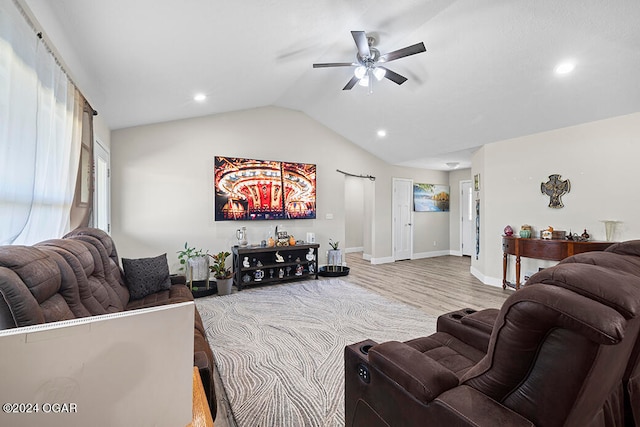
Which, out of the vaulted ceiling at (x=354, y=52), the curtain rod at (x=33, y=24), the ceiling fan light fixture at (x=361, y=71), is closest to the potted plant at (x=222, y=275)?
the vaulted ceiling at (x=354, y=52)

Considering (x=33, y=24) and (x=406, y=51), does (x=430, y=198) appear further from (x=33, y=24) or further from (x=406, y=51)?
(x=33, y=24)

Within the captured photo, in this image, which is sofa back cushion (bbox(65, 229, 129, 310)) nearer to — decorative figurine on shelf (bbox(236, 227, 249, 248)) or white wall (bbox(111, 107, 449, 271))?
white wall (bbox(111, 107, 449, 271))

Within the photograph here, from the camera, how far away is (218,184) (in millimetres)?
4797

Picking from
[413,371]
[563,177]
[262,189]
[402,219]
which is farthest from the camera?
[402,219]

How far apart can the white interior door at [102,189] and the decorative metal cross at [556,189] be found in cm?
606

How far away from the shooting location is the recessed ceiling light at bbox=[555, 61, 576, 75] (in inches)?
116

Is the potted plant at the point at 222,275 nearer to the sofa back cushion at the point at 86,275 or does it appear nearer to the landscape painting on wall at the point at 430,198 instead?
the sofa back cushion at the point at 86,275

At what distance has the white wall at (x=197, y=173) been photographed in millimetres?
4285

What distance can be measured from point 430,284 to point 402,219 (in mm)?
2625

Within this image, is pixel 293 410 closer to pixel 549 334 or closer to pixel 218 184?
pixel 549 334

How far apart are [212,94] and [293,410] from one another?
3.70 m

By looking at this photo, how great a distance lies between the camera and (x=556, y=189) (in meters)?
4.17

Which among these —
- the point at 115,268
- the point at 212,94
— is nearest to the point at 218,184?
the point at 212,94

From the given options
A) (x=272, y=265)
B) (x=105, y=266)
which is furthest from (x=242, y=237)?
(x=105, y=266)
